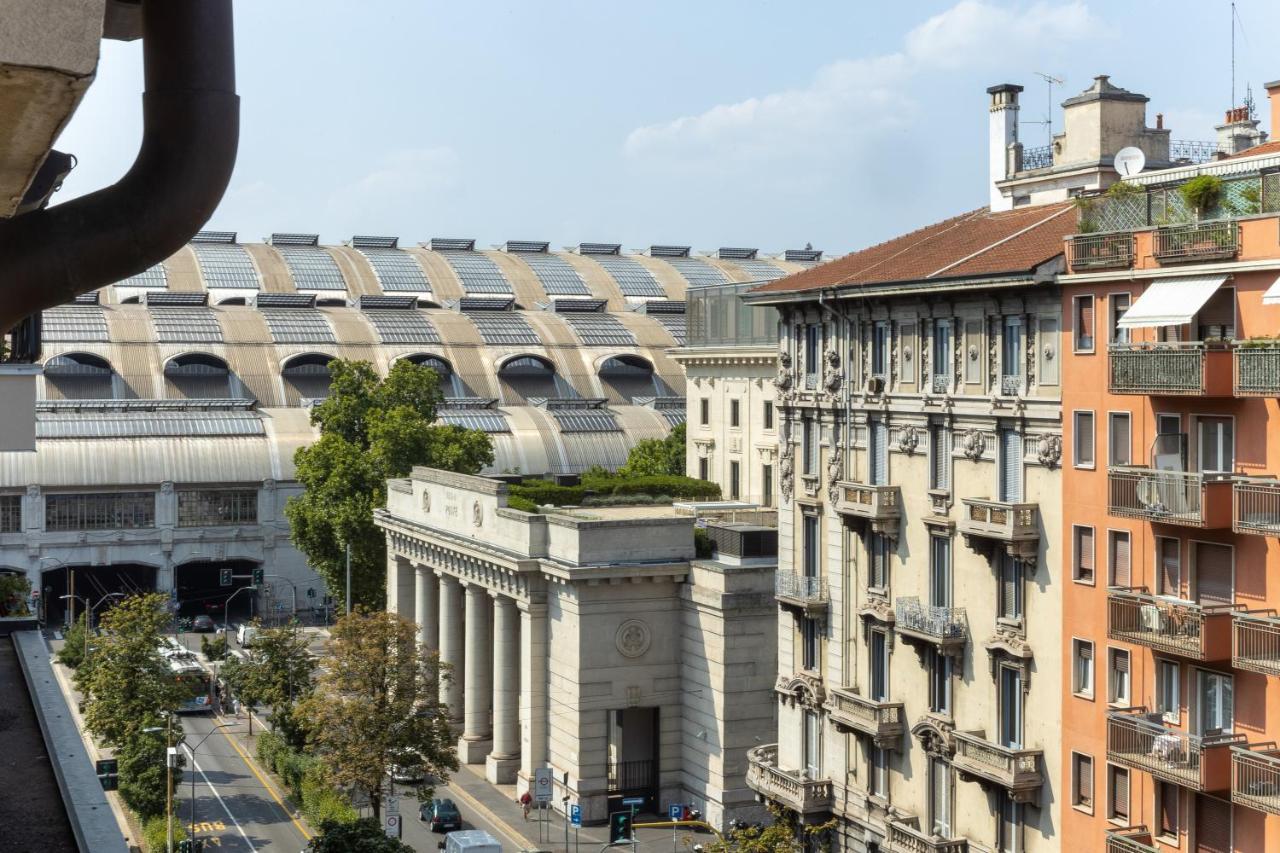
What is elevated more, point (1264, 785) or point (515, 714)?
point (1264, 785)

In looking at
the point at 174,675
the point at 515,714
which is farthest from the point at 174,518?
the point at 515,714

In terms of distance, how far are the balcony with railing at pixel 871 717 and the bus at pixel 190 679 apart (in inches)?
1451

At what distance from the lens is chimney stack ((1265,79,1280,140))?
43.8 metres

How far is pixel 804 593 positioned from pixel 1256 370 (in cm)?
2300

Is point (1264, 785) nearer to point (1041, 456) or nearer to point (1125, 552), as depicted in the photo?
point (1125, 552)

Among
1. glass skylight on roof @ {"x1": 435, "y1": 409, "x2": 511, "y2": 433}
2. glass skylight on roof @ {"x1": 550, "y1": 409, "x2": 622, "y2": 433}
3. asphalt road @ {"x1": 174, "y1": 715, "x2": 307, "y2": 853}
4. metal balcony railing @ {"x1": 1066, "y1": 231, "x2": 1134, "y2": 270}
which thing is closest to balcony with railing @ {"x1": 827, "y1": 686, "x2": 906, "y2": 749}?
metal balcony railing @ {"x1": 1066, "y1": 231, "x2": 1134, "y2": 270}

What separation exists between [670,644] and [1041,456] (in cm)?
3194

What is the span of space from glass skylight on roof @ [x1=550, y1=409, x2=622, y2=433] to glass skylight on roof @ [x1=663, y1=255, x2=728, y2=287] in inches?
1897

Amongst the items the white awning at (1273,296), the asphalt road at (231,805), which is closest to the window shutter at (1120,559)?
the white awning at (1273,296)

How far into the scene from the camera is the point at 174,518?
12262 cm

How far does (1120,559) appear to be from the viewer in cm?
4028

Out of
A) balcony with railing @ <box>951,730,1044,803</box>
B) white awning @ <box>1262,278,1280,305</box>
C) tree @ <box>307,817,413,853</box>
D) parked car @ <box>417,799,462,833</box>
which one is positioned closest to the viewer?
white awning @ <box>1262,278,1280,305</box>

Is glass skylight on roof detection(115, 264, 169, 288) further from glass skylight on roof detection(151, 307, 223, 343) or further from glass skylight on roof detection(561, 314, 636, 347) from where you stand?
glass skylight on roof detection(561, 314, 636, 347)

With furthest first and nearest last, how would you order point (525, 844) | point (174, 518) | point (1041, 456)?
point (174, 518) < point (525, 844) < point (1041, 456)
